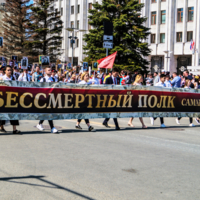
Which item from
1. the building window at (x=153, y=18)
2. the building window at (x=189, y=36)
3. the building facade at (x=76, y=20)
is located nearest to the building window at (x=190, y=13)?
the building window at (x=189, y=36)

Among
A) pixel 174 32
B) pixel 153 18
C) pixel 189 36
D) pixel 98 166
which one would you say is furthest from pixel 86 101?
pixel 153 18

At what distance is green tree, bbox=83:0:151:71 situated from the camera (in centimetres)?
4141

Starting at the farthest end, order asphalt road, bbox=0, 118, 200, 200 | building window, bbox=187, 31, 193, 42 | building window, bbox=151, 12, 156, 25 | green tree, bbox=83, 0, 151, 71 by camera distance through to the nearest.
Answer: building window, bbox=151, 12, 156, 25, building window, bbox=187, 31, 193, 42, green tree, bbox=83, 0, 151, 71, asphalt road, bbox=0, 118, 200, 200

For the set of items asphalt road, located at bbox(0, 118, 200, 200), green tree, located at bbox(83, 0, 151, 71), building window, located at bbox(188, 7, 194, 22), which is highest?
building window, located at bbox(188, 7, 194, 22)

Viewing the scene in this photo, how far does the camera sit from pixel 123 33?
41.6m

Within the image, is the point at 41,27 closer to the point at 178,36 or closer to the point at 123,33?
the point at 178,36

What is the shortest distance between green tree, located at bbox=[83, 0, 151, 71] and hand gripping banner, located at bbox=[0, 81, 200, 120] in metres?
27.7

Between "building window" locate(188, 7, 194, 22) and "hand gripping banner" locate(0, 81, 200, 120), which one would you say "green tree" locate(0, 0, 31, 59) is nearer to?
"building window" locate(188, 7, 194, 22)

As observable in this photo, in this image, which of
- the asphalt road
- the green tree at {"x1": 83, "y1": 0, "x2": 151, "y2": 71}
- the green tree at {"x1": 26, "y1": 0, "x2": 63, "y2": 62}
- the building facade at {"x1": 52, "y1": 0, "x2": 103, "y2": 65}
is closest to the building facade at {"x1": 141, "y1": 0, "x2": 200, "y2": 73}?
the green tree at {"x1": 83, "y1": 0, "x2": 151, "y2": 71}

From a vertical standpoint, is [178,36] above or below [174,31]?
below

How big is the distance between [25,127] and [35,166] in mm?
5804

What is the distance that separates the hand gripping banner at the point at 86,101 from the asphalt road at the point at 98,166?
84 centimetres

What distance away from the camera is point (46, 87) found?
36.9 ft

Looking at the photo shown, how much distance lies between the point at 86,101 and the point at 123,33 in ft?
101
